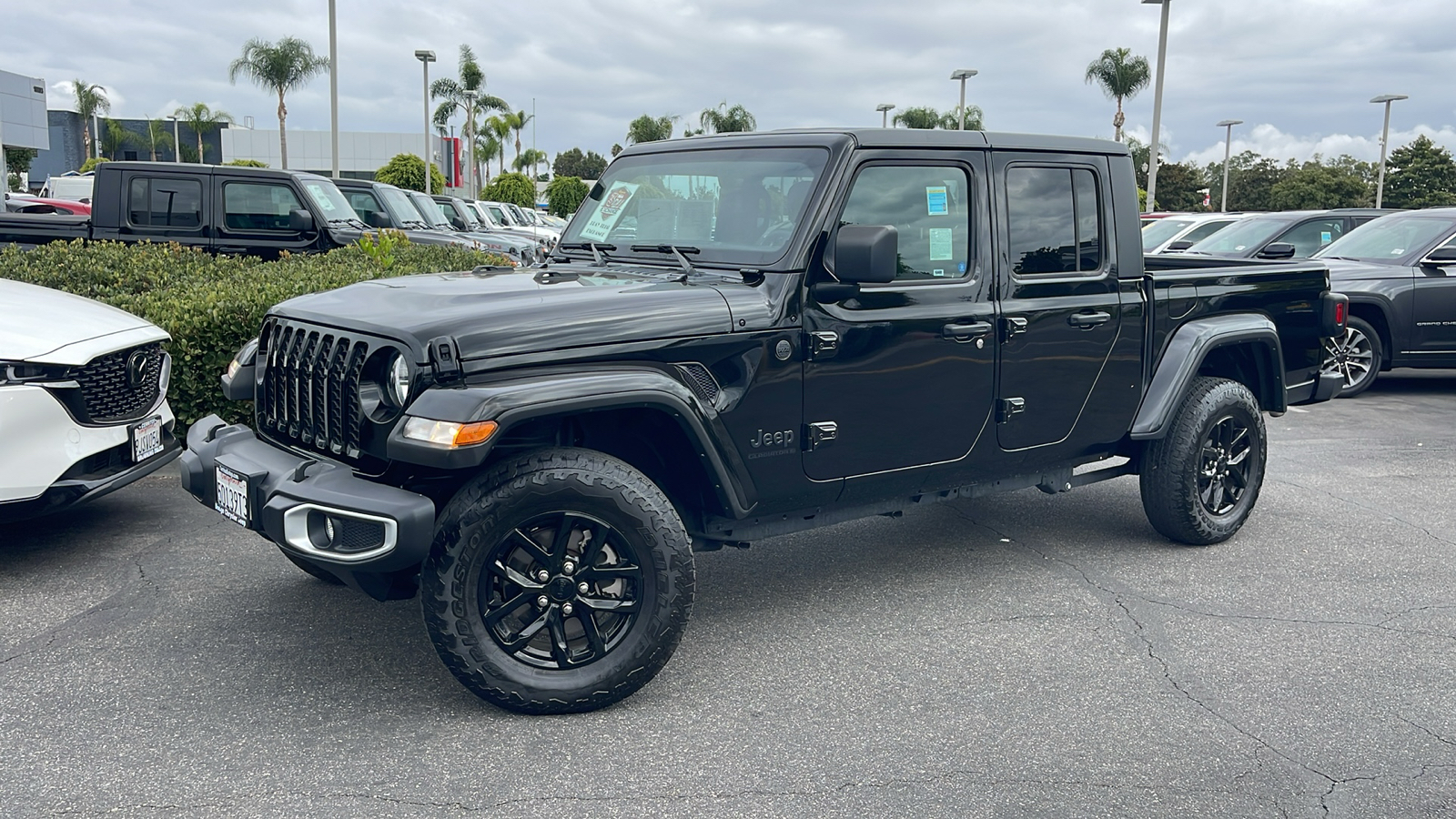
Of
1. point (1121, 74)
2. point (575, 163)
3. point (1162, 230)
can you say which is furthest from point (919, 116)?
point (575, 163)

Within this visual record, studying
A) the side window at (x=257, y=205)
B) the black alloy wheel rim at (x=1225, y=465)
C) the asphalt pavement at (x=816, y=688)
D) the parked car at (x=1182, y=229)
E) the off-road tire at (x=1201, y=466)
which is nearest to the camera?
the asphalt pavement at (x=816, y=688)

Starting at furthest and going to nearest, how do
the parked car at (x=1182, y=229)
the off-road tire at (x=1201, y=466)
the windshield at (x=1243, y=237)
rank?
1. the parked car at (x=1182, y=229)
2. the windshield at (x=1243, y=237)
3. the off-road tire at (x=1201, y=466)

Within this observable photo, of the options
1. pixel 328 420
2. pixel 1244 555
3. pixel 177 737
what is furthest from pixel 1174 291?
pixel 177 737

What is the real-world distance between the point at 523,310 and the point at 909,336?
1.51 metres

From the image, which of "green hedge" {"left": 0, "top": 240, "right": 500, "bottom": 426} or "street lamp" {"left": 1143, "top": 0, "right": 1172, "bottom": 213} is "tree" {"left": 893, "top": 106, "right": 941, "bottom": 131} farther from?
"green hedge" {"left": 0, "top": 240, "right": 500, "bottom": 426}

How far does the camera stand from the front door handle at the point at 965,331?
455 centimetres

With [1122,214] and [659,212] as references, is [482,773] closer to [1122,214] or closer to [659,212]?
[659,212]

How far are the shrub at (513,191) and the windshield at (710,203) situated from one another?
4462cm

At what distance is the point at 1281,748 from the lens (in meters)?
3.60

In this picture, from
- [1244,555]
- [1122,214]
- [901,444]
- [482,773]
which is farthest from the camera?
[1244,555]

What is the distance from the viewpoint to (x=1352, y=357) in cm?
1045

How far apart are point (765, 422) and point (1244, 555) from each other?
9.47ft

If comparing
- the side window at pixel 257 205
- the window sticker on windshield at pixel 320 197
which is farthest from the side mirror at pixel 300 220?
the window sticker on windshield at pixel 320 197

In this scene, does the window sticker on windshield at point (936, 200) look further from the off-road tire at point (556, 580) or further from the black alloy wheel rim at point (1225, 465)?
the black alloy wheel rim at point (1225, 465)
